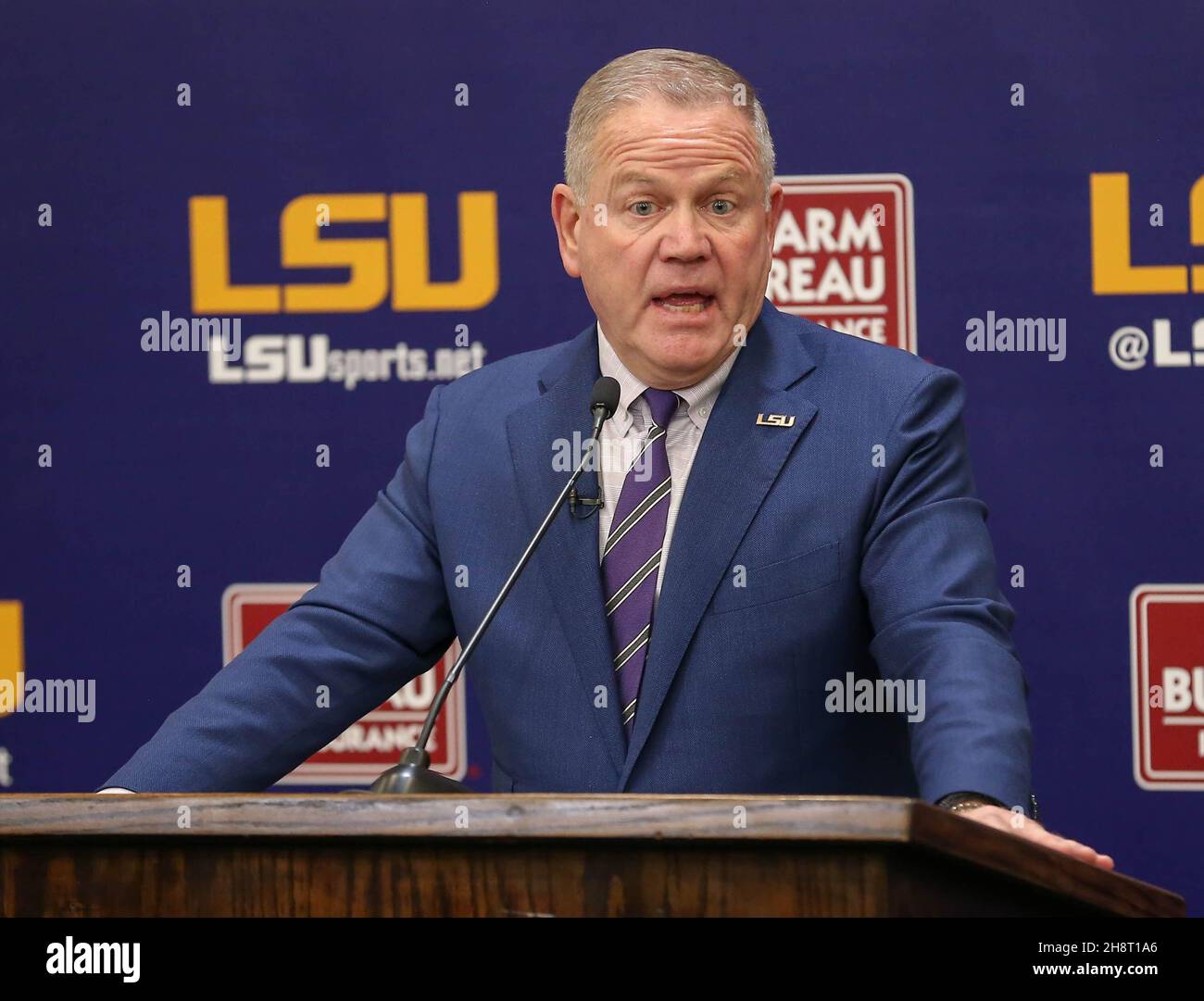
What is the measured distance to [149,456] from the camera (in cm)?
334

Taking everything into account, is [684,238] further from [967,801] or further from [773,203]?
[967,801]

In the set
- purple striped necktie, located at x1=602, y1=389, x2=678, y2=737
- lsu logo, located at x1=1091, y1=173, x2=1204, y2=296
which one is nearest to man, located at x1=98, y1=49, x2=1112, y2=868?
purple striped necktie, located at x1=602, y1=389, x2=678, y2=737

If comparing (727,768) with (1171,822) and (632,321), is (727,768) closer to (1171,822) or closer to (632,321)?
(632,321)

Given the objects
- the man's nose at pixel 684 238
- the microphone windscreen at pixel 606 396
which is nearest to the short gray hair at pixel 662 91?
the man's nose at pixel 684 238

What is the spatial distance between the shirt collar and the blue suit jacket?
0.04 metres

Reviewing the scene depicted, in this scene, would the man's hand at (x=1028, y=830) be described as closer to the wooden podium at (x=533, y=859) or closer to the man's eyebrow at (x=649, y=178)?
the wooden podium at (x=533, y=859)

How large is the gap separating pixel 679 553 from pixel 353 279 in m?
1.45

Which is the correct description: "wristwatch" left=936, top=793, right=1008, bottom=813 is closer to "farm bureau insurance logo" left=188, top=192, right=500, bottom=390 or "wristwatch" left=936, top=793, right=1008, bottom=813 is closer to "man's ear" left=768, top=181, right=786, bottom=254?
"man's ear" left=768, top=181, right=786, bottom=254

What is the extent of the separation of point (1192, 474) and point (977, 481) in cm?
39

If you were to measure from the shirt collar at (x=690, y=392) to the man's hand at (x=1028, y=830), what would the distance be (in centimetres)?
72

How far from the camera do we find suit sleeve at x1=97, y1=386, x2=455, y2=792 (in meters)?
→ 1.94
